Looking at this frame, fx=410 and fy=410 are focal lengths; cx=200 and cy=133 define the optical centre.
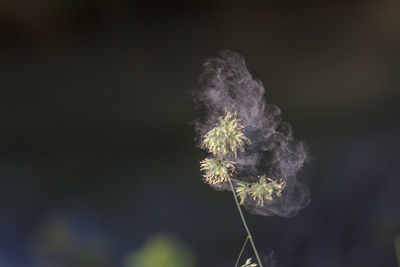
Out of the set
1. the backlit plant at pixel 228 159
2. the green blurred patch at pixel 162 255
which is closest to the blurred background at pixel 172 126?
the green blurred patch at pixel 162 255

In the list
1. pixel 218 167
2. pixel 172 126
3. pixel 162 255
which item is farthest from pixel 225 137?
pixel 162 255

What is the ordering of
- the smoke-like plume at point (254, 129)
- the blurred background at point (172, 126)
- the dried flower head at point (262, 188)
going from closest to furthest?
the dried flower head at point (262, 188) → the smoke-like plume at point (254, 129) → the blurred background at point (172, 126)

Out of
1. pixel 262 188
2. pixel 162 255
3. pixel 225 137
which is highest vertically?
pixel 225 137

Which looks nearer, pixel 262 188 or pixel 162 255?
pixel 262 188

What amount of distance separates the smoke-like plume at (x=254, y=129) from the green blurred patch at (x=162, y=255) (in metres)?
0.21

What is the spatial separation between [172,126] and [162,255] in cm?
35

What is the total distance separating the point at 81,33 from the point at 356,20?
0.73m

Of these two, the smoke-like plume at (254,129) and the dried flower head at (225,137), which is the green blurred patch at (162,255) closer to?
the smoke-like plume at (254,129)

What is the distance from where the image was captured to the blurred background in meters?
1.09

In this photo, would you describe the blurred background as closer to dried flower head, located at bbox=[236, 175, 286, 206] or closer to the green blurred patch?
the green blurred patch

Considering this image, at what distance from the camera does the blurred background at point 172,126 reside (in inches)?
42.9

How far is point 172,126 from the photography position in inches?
43.2

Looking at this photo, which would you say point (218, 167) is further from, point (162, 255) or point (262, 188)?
point (162, 255)

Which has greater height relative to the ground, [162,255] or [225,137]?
[225,137]
